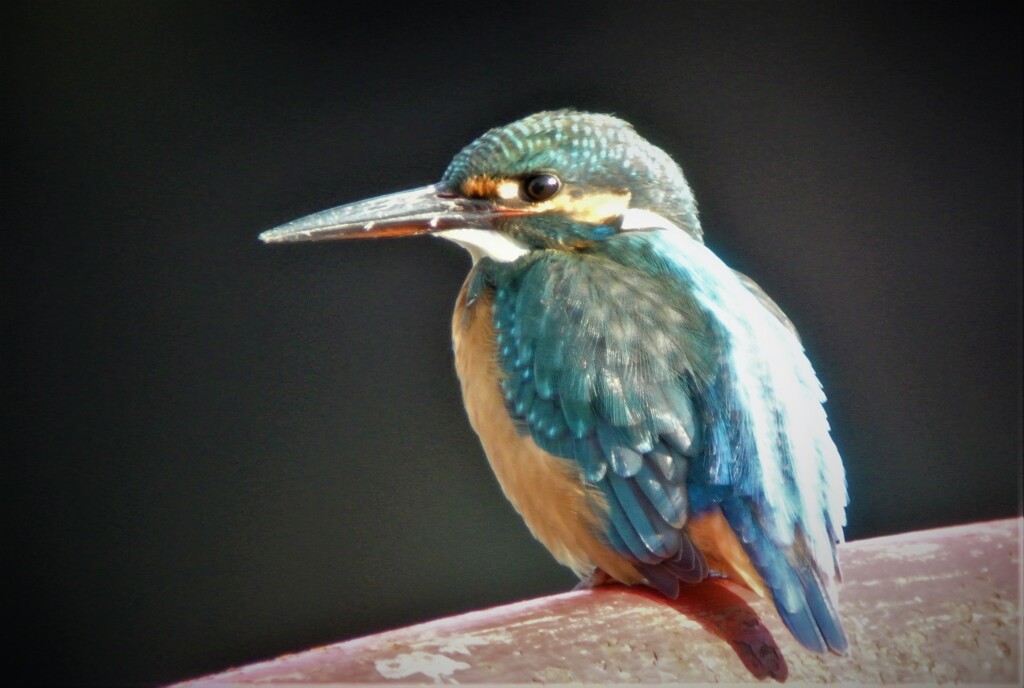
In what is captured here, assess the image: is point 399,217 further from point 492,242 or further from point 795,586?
point 795,586

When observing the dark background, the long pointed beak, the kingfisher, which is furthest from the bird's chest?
the dark background

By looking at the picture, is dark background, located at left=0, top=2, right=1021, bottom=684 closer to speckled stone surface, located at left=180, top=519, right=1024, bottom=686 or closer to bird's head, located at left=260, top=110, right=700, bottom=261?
bird's head, located at left=260, top=110, right=700, bottom=261

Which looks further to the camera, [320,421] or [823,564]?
[320,421]

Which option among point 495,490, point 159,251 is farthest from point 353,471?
point 159,251

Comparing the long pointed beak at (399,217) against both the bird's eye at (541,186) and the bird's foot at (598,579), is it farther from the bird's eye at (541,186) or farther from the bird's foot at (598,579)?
the bird's foot at (598,579)

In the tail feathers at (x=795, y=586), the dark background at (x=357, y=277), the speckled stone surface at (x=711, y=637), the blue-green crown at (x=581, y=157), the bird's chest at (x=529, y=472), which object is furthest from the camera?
the dark background at (x=357, y=277)

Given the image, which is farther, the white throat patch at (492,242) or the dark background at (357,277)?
the dark background at (357,277)

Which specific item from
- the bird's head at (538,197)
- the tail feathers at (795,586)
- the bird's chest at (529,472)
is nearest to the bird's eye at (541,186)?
the bird's head at (538,197)

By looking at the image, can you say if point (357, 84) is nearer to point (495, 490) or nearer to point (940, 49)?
point (495, 490)
